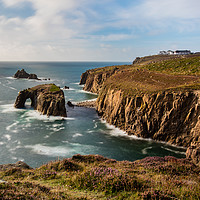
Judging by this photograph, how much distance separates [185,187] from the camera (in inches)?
567

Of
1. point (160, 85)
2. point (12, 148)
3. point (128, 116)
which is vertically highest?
point (160, 85)

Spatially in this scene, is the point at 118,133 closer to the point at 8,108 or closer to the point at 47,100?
the point at 47,100

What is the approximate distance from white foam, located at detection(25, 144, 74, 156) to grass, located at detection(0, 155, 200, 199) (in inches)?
901

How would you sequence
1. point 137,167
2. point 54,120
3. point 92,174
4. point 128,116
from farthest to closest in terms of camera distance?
point 54,120 < point 128,116 < point 137,167 < point 92,174

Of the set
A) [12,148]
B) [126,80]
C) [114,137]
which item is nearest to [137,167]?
[114,137]

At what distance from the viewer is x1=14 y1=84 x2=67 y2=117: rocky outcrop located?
72.1 m

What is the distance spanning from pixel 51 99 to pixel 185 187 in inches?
2628

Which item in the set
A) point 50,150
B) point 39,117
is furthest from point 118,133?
point 39,117

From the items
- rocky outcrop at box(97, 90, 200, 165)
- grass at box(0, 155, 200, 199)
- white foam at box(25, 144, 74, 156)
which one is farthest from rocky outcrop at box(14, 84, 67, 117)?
grass at box(0, 155, 200, 199)

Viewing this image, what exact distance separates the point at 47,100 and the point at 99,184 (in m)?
64.4

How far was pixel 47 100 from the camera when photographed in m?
75.1

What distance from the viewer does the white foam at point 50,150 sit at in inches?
1704

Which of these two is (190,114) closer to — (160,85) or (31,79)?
(160,85)

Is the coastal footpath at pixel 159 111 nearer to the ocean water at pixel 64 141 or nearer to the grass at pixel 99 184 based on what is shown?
the ocean water at pixel 64 141
